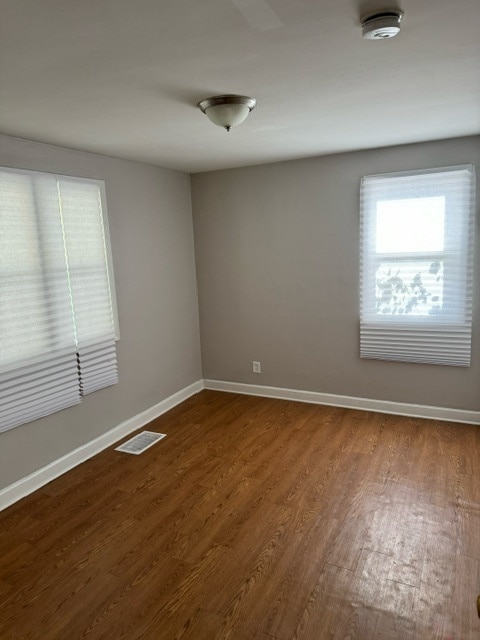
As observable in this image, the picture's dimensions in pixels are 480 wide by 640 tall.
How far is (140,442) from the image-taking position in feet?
11.7

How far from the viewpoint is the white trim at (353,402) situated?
12.1 ft

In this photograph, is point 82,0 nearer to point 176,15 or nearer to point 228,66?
point 176,15

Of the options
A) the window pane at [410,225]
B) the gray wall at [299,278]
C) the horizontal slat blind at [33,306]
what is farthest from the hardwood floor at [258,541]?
the window pane at [410,225]

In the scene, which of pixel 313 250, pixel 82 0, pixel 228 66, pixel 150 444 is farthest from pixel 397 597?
pixel 313 250

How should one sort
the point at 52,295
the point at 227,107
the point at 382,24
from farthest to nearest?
the point at 52,295 → the point at 227,107 → the point at 382,24

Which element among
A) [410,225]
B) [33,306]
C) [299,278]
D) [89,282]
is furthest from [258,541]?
[410,225]

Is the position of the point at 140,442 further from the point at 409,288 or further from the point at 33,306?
the point at 409,288

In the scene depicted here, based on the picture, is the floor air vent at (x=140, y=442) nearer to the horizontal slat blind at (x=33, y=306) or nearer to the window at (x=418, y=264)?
the horizontal slat blind at (x=33, y=306)

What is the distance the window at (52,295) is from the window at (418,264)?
224cm

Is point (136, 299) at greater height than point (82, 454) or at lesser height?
greater

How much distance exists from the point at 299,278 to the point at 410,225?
1.08 m

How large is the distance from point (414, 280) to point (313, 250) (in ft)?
3.05

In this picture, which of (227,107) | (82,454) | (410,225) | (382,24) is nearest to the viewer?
(382,24)

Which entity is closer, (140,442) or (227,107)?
(227,107)
